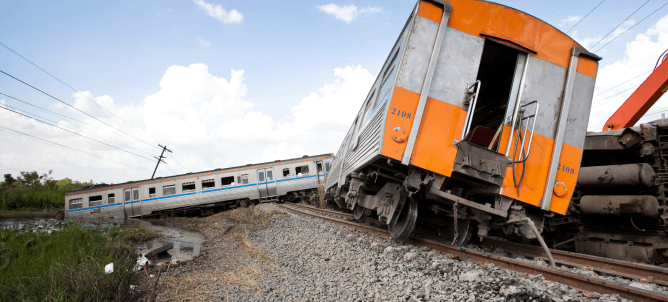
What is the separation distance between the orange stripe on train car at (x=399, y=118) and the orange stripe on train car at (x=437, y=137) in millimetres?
173

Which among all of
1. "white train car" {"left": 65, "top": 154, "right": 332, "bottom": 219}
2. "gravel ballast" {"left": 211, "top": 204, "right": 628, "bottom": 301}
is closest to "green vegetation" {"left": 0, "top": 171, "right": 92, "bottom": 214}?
"white train car" {"left": 65, "top": 154, "right": 332, "bottom": 219}

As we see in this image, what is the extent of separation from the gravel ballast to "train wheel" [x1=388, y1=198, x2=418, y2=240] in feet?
0.59

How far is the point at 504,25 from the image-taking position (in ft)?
13.8

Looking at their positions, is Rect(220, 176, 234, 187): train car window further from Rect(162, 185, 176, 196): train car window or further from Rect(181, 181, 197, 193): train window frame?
Rect(162, 185, 176, 196): train car window

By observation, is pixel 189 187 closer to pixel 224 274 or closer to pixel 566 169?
pixel 224 274

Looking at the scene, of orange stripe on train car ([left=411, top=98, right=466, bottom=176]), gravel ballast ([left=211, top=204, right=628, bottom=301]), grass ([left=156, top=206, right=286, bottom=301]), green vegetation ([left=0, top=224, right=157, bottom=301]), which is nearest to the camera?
gravel ballast ([left=211, top=204, right=628, bottom=301])

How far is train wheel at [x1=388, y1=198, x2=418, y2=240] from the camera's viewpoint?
4.55m

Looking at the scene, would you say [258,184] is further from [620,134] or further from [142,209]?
[620,134]

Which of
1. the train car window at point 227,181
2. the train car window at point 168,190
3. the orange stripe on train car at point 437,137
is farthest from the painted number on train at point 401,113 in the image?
the train car window at point 168,190

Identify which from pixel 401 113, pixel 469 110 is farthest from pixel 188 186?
pixel 469 110

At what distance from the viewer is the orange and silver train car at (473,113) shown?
156 inches

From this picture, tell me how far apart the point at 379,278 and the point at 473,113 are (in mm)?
2271

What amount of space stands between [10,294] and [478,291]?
469 cm

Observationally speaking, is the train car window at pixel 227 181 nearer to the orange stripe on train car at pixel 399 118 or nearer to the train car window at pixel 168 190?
the train car window at pixel 168 190
